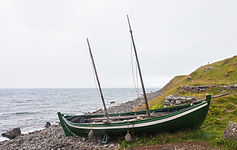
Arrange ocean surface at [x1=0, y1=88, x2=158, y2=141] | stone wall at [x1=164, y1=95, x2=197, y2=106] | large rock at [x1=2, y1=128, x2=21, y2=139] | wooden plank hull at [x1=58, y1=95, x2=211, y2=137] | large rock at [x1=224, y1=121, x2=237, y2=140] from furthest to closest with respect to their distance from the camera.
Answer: ocean surface at [x1=0, y1=88, x2=158, y2=141], large rock at [x1=2, y1=128, x2=21, y2=139], stone wall at [x1=164, y1=95, x2=197, y2=106], wooden plank hull at [x1=58, y1=95, x2=211, y2=137], large rock at [x1=224, y1=121, x2=237, y2=140]

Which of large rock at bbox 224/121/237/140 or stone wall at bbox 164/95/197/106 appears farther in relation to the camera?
stone wall at bbox 164/95/197/106

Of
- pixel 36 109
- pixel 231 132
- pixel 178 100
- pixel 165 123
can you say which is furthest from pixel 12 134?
pixel 36 109

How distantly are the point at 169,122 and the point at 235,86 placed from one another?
495 inches

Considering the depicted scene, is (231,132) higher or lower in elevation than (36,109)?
higher

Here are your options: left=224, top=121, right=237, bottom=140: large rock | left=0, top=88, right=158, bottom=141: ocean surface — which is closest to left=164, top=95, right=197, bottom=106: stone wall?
left=224, top=121, right=237, bottom=140: large rock

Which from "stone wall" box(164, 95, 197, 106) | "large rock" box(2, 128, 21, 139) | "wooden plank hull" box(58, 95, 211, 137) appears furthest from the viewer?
"large rock" box(2, 128, 21, 139)

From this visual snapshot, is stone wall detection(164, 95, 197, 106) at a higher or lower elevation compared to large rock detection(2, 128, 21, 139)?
higher

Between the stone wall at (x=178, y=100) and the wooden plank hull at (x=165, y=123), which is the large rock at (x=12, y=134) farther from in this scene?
the stone wall at (x=178, y=100)

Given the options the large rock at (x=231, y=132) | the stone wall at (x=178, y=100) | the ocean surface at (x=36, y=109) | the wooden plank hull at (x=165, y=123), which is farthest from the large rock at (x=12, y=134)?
the large rock at (x=231, y=132)

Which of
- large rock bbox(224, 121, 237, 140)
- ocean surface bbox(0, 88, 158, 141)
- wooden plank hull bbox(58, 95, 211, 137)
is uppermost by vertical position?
wooden plank hull bbox(58, 95, 211, 137)

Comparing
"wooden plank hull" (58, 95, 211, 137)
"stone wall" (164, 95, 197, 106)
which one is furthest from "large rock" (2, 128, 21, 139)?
"stone wall" (164, 95, 197, 106)

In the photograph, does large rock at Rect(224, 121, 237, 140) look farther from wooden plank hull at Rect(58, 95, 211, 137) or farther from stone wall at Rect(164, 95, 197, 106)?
stone wall at Rect(164, 95, 197, 106)

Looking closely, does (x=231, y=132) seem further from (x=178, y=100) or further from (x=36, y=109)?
(x=36, y=109)

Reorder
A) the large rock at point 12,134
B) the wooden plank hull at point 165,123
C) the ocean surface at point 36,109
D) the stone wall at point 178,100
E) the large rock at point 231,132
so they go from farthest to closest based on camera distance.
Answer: the ocean surface at point 36,109, the large rock at point 12,134, the stone wall at point 178,100, the wooden plank hull at point 165,123, the large rock at point 231,132
